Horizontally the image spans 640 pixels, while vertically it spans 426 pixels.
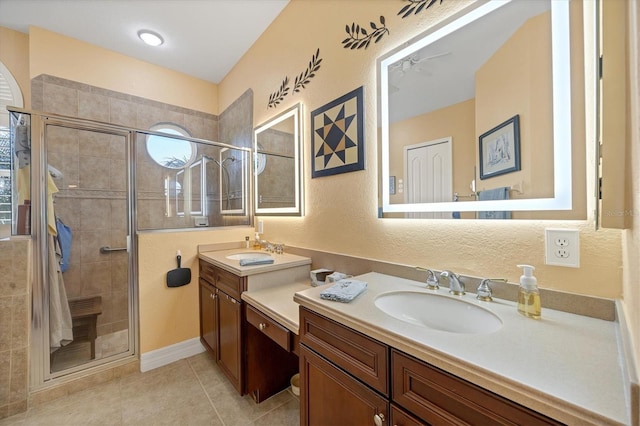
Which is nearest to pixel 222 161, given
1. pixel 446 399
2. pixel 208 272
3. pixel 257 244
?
pixel 257 244

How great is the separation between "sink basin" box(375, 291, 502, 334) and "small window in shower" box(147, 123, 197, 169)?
2336 millimetres

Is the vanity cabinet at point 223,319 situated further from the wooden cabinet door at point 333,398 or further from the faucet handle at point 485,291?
the faucet handle at point 485,291

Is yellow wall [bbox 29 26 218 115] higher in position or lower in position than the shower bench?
higher

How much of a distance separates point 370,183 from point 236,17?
2.03 meters

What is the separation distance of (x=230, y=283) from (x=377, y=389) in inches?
46.2

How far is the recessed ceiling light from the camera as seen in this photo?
2396 millimetres

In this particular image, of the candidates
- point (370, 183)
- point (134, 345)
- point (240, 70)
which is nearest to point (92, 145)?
point (240, 70)

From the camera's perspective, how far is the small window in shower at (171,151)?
239 cm

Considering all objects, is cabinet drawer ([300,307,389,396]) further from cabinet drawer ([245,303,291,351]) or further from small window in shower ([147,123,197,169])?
small window in shower ([147,123,197,169])

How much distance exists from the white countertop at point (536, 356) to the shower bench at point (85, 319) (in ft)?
7.40

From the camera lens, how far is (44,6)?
2.07m

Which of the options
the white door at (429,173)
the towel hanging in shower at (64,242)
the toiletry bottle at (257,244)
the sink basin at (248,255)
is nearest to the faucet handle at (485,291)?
the white door at (429,173)

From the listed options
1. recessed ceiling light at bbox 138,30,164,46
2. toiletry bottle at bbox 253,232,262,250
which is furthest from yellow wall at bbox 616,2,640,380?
recessed ceiling light at bbox 138,30,164,46

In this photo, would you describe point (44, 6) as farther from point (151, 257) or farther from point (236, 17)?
point (151, 257)
